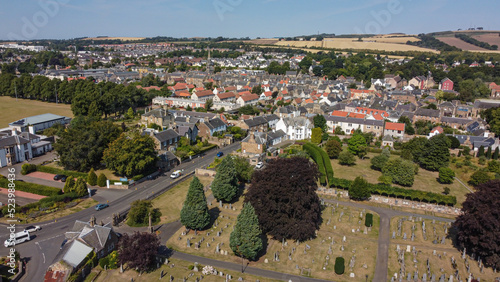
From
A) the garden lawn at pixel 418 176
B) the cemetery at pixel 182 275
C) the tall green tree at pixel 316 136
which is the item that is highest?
the tall green tree at pixel 316 136

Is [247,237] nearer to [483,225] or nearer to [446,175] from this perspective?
[483,225]

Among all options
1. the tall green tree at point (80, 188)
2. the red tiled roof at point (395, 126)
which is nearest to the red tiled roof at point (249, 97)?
the red tiled roof at point (395, 126)

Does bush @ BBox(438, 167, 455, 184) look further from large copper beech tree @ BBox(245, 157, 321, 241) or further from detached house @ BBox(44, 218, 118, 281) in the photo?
detached house @ BBox(44, 218, 118, 281)

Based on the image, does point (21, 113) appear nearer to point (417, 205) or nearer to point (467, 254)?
point (417, 205)

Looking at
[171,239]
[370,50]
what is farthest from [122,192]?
[370,50]

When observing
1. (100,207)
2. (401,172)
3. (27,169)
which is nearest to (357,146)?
(401,172)

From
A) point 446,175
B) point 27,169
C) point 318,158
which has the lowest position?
point 27,169

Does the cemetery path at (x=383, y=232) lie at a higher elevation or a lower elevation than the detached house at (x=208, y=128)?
lower

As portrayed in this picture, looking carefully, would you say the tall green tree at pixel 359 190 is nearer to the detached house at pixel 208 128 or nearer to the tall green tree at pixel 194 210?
the tall green tree at pixel 194 210
